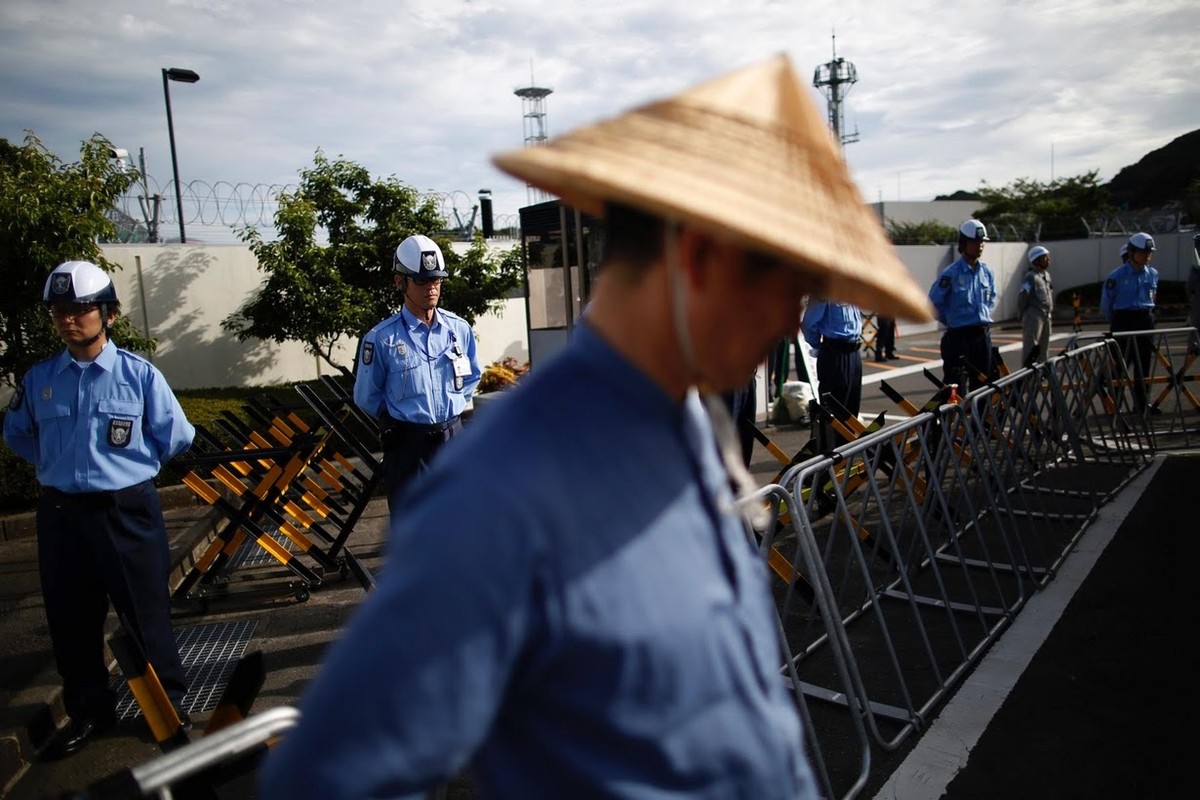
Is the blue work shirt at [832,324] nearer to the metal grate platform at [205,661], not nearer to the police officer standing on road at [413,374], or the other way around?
the police officer standing on road at [413,374]

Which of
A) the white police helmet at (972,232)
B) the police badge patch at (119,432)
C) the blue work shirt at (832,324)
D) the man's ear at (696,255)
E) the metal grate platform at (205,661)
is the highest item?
the white police helmet at (972,232)

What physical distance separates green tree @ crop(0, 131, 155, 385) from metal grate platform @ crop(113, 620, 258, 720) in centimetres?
336

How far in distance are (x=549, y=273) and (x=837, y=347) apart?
4.56m

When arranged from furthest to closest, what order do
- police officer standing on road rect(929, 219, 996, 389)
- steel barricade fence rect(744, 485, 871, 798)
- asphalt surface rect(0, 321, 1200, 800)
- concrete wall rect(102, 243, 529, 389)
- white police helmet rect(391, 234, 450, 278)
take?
concrete wall rect(102, 243, 529, 389) < police officer standing on road rect(929, 219, 996, 389) < white police helmet rect(391, 234, 450, 278) < asphalt surface rect(0, 321, 1200, 800) < steel barricade fence rect(744, 485, 871, 798)

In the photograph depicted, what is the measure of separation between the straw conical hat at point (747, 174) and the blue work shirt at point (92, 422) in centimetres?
337

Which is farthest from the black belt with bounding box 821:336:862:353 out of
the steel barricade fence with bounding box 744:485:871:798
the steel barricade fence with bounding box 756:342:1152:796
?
the steel barricade fence with bounding box 744:485:871:798

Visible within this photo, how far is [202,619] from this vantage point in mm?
5234

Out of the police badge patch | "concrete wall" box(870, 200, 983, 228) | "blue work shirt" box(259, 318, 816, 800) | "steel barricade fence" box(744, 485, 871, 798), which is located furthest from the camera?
"concrete wall" box(870, 200, 983, 228)

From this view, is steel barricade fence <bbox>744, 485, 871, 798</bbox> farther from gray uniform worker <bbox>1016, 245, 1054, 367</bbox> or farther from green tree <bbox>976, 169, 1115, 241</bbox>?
green tree <bbox>976, 169, 1115, 241</bbox>

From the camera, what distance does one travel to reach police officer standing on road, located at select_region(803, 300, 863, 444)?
6.72 m

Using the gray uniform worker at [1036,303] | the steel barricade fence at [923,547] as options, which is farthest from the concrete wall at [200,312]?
the steel barricade fence at [923,547]

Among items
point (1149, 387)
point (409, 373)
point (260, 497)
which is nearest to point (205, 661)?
point (260, 497)

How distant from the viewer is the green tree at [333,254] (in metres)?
11.5

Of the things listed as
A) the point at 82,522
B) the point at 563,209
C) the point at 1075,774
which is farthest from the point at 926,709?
the point at 563,209
